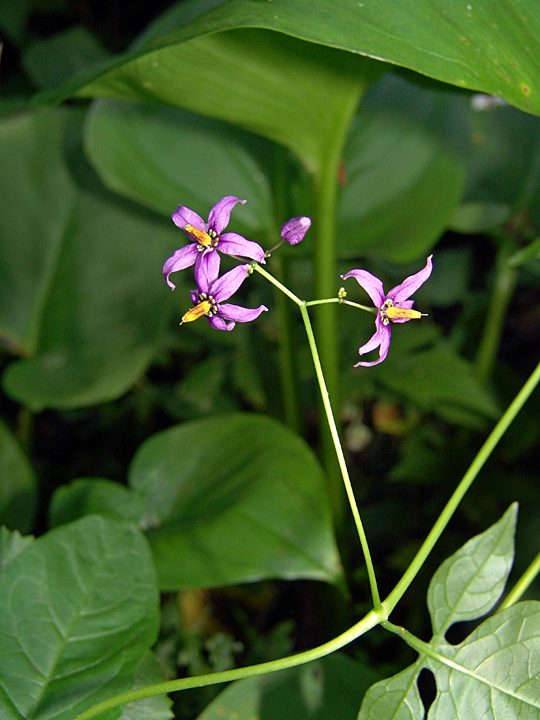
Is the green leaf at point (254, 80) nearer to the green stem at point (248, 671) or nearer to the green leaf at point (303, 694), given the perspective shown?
the green stem at point (248, 671)

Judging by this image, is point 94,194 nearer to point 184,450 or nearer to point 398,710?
point 184,450

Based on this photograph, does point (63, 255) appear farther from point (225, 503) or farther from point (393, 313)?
point (393, 313)

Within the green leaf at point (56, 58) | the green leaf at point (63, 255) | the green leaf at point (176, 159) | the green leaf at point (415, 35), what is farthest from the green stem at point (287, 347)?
the green leaf at point (56, 58)

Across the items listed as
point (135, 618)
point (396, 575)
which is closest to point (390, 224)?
point (396, 575)

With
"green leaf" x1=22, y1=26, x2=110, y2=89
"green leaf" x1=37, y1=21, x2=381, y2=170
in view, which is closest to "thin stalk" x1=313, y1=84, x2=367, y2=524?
"green leaf" x1=37, y1=21, x2=381, y2=170

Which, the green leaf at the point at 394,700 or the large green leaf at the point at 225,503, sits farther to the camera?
the large green leaf at the point at 225,503

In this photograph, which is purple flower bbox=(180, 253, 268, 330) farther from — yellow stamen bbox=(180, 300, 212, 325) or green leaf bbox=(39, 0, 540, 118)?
green leaf bbox=(39, 0, 540, 118)
